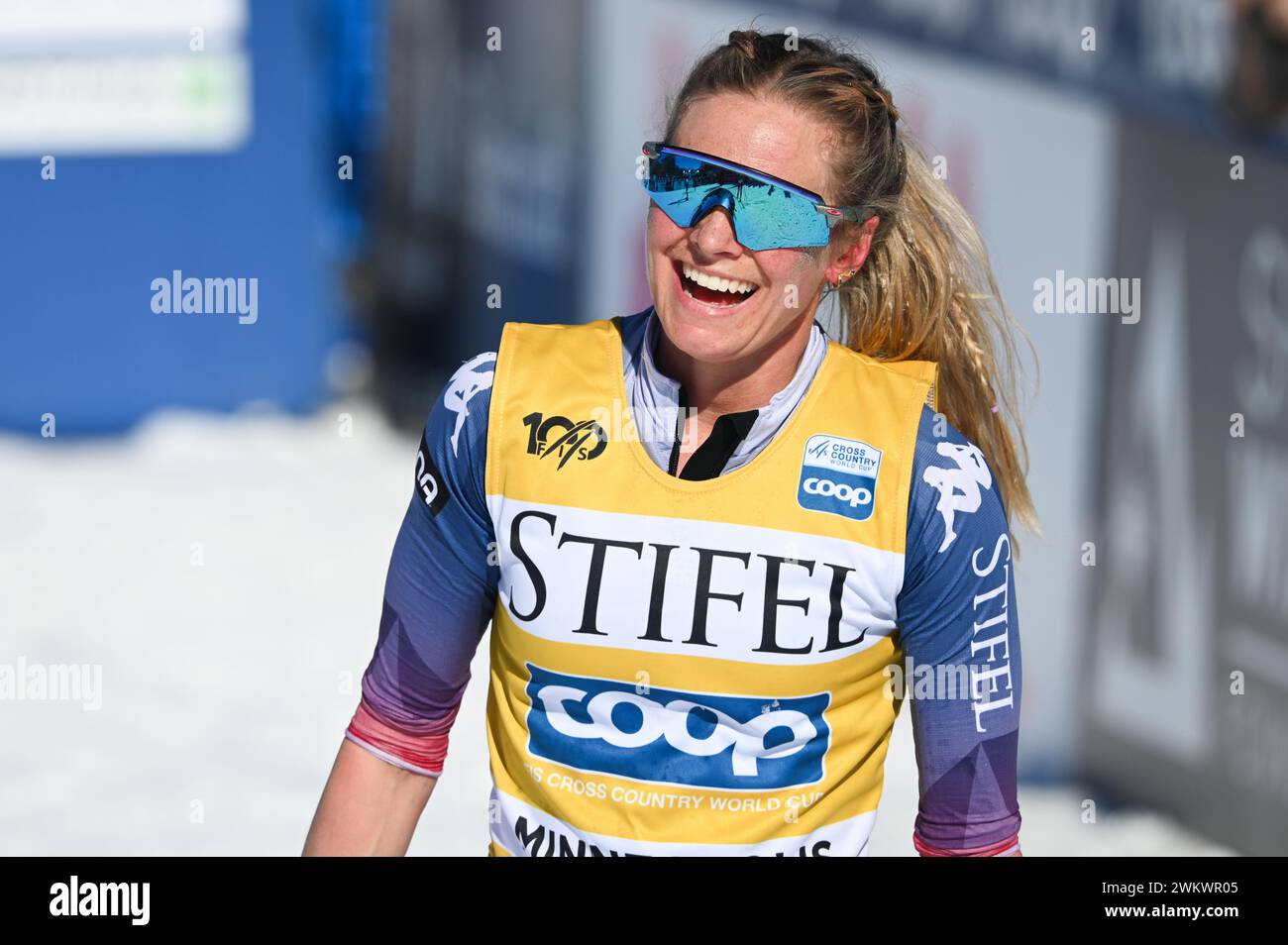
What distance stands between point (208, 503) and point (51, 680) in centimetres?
174

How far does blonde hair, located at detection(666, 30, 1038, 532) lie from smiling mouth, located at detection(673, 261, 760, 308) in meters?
0.15

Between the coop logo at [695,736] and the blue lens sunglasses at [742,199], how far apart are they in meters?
0.54

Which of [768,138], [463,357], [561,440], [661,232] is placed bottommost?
[463,357]

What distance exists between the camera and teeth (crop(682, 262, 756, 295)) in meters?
1.74

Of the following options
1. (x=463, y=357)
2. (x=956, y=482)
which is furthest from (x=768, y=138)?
(x=463, y=357)

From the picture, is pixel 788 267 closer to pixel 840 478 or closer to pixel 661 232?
pixel 661 232

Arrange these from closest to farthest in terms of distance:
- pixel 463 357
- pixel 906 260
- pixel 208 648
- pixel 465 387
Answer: pixel 465 387, pixel 906 260, pixel 208 648, pixel 463 357

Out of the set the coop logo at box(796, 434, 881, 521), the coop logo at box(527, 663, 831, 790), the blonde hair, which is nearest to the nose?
the blonde hair

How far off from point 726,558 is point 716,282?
0.32m

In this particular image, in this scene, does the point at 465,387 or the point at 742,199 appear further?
the point at 465,387

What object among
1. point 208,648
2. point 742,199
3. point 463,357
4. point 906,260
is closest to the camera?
point 742,199

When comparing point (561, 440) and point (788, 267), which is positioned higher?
point (788, 267)

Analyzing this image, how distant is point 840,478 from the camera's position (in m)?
1.73
